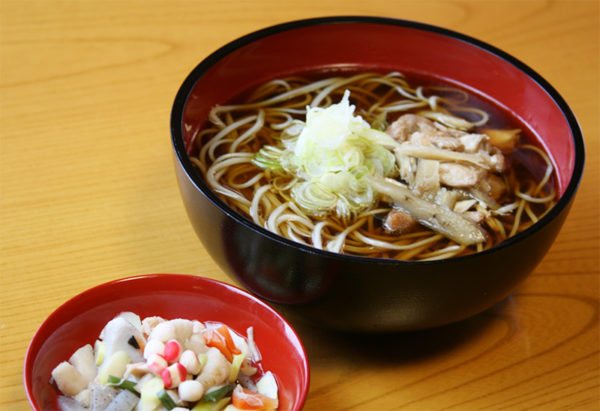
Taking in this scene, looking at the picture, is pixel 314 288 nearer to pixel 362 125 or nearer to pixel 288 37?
pixel 362 125

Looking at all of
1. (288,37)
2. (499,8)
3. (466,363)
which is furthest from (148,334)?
(499,8)

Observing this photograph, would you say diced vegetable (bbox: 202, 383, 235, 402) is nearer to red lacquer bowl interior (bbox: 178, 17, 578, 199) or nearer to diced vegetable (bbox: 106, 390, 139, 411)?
diced vegetable (bbox: 106, 390, 139, 411)

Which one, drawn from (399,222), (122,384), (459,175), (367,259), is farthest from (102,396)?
(459,175)

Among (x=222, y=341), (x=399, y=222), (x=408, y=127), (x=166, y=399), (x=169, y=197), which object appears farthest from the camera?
(x=169, y=197)

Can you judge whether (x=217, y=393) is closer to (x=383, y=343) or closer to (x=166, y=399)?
(x=166, y=399)

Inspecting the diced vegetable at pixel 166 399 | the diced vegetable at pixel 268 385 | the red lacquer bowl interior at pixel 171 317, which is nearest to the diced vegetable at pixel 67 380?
the red lacquer bowl interior at pixel 171 317

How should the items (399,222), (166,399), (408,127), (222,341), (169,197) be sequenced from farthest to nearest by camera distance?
(169,197), (408,127), (399,222), (222,341), (166,399)

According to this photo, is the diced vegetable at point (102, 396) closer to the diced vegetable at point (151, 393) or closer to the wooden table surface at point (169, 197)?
the diced vegetable at point (151, 393)
